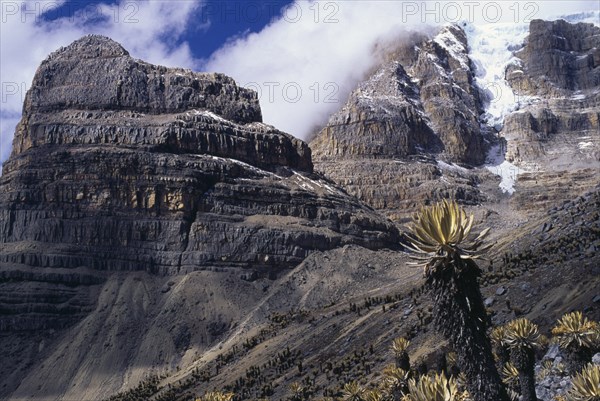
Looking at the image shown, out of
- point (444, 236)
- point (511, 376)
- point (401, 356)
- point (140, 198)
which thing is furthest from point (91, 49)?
point (444, 236)

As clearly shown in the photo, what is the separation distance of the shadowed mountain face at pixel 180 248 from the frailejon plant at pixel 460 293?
42867mm

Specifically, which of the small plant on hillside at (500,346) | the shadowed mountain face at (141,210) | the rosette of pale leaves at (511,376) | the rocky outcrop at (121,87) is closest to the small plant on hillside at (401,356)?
the small plant on hillside at (500,346)

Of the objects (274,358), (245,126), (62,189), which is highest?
(245,126)

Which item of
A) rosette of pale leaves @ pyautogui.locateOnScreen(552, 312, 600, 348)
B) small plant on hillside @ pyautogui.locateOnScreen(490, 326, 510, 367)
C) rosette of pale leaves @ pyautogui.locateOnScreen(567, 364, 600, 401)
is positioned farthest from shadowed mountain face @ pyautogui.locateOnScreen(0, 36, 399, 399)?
rosette of pale leaves @ pyautogui.locateOnScreen(567, 364, 600, 401)

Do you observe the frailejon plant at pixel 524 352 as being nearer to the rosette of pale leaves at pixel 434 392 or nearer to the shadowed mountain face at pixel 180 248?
the rosette of pale leaves at pixel 434 392

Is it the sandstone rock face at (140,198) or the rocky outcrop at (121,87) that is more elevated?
the rocky outcrop at (121,87)

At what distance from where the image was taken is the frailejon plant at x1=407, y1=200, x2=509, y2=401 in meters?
19.9

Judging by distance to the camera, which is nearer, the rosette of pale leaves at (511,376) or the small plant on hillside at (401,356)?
the rosette of pale leaves at (511,376)

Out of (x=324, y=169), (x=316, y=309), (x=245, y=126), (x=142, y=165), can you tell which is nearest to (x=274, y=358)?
(x=316, y=309)

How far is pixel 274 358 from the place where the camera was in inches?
3054

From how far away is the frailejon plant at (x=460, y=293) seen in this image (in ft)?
65.4

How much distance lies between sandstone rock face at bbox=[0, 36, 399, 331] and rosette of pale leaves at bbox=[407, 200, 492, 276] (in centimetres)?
9823

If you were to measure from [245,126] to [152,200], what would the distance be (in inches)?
1103

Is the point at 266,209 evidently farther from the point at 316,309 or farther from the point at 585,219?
the point at 585,219
